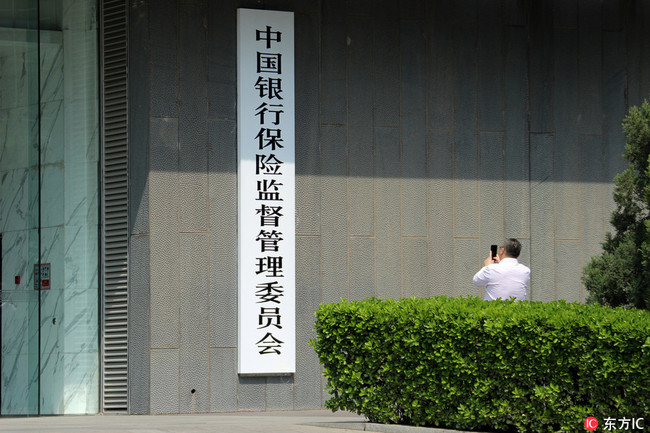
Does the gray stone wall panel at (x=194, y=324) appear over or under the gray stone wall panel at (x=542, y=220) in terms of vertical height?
under

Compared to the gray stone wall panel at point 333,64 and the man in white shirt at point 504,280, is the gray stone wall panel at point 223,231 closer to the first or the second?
the gray stone wall panel at point 333,64

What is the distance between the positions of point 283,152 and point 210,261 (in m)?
1.72

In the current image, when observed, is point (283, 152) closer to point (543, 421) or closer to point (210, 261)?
point (210, 261)

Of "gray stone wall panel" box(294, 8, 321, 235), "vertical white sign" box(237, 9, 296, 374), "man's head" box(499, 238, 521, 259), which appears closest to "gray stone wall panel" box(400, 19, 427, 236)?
"gray stone wall panel" box(294, 8, 321, 235)

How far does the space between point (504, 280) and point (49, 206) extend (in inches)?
243

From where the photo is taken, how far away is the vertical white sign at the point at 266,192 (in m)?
13.3

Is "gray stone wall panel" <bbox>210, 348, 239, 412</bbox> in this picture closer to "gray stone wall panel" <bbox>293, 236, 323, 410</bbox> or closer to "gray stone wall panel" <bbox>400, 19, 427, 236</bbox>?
"gray stone wall panel" <bbox>293, 236, 323, 410</bbox>

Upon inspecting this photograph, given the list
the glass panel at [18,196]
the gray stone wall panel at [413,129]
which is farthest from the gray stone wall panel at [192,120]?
the gray stone wall panel at [413,129]

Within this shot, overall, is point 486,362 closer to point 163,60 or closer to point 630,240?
point 630,240

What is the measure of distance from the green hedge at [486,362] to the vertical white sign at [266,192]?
2718mm

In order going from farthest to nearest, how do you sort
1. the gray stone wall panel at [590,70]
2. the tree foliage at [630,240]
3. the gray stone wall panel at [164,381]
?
the gray stone wall panel at [590,70] < the gray stone wall panel at [164,381] < the tree foliage at [630,240]

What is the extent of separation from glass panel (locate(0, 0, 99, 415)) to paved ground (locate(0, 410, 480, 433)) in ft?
2.29

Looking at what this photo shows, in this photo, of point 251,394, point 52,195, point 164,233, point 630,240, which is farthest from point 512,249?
point 52,195

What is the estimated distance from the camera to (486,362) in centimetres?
948
